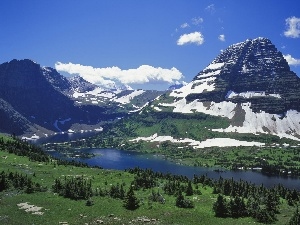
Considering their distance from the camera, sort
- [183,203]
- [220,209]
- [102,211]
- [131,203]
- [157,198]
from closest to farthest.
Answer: [102,211] < [220,209] < [131,203] < [183,203] < [157,198]

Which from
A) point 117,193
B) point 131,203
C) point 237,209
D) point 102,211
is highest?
point 117,193

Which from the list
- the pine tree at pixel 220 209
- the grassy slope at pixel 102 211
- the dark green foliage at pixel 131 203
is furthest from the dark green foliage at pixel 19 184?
the pine tree at pixel 220 209

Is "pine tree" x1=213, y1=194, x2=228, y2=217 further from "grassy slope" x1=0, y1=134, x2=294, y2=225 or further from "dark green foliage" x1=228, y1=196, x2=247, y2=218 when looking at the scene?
"grassy slope" x1=0, y1=134, x2=294, y2=225

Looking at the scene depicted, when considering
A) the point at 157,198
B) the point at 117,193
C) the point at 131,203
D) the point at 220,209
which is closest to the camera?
the point at 220,209

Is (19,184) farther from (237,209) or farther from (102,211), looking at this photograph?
(237,209)

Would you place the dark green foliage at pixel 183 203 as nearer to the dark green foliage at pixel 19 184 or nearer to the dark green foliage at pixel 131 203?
the dark green foliage at pixel 131 203

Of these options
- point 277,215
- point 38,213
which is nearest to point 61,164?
point 38,213

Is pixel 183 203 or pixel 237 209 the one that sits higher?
pixel 183 203

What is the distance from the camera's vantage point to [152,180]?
129 metres

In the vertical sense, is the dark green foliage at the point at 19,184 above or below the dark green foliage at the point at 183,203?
above

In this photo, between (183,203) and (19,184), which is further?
(19,184)

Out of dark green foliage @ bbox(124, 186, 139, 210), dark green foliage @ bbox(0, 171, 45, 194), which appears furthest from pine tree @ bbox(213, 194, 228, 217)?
dark green foliage @ bbox(0, 171, 45, 194)

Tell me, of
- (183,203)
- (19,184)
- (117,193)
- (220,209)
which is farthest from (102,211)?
(19,184)

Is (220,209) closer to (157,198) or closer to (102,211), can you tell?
(157,198)
